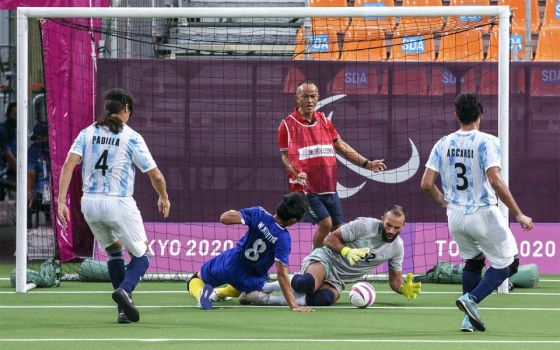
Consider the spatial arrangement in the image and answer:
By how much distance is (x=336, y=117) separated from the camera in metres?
15.8

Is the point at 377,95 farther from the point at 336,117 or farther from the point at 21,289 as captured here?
→ the point at 21,289

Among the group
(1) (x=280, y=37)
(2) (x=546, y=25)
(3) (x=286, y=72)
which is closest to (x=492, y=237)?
(3) (x=286, y=72)

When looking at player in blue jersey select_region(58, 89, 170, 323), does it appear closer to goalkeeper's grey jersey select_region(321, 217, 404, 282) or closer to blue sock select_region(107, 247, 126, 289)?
blue sock select_region(107, 247, 126, 289)

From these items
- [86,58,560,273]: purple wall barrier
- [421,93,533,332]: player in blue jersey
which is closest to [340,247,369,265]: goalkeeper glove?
[421,93,533,332]: player in blue jersey

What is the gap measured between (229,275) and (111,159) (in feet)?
5.76

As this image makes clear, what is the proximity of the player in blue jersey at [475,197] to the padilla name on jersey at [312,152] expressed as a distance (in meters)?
3.58

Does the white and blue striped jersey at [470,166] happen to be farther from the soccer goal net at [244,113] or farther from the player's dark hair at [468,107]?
the soccer goal net at [244,113]

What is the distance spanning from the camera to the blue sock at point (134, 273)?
404 inches

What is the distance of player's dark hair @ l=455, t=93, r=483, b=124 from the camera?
976 cm

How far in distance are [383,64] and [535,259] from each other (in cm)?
300

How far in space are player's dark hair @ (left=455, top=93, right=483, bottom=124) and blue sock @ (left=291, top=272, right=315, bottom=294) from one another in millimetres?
2520

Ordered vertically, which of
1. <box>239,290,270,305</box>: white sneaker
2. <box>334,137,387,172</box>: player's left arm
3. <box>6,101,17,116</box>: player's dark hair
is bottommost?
<box>239,290,270,305</box>: white sneaker

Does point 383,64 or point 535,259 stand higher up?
point 383,64

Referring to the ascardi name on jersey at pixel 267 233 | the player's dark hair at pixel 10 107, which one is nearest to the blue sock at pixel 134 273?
the ascardi name on jersey at pixel 267 233
